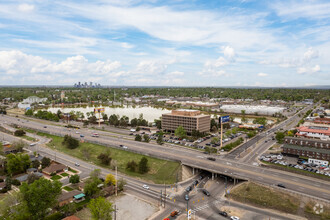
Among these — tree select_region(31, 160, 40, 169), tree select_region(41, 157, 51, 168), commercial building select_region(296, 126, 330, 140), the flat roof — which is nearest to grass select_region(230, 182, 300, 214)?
the flat roof

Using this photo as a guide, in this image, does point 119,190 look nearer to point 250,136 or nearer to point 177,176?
point 177,176

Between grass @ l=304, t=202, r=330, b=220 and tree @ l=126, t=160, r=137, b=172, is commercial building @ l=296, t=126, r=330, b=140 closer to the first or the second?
grass @ l=304, t=202, r=330, b=220

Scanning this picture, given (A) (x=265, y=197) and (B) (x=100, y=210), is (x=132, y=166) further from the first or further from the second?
(A) (x=265, y=197)

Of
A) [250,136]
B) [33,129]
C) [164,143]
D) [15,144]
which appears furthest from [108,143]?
[250,136]

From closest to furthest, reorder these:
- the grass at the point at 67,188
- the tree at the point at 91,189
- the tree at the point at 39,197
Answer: the tree at the point at 39,197 → the tree at the point at 91,189 → the grass at the point at 67,188

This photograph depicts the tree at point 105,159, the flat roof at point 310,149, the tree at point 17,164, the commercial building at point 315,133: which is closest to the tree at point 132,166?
the tree at point 105,159

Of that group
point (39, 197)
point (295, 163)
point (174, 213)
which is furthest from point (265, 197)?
point (39, 197)

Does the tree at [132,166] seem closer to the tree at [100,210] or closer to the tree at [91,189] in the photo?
the tree at [91,189]
